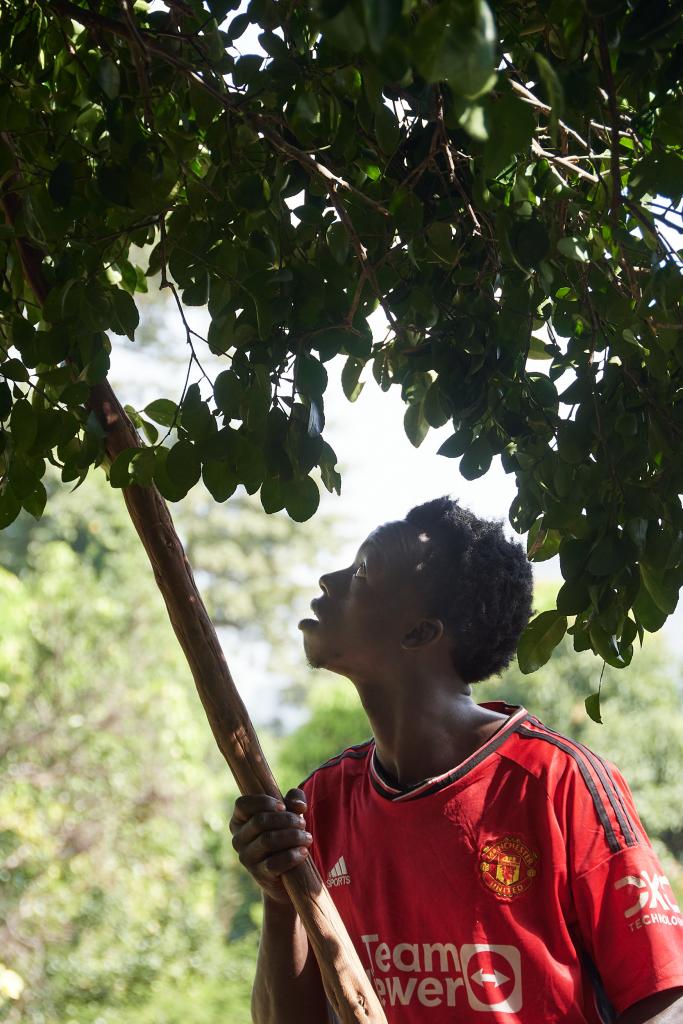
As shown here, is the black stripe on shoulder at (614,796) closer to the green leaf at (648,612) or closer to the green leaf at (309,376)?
the green leaf at (648,612)

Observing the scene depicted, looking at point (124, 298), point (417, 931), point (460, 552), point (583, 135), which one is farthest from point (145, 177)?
point (417, 931)

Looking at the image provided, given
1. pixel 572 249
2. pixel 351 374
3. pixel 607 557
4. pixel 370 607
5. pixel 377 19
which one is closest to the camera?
pixel 377 19

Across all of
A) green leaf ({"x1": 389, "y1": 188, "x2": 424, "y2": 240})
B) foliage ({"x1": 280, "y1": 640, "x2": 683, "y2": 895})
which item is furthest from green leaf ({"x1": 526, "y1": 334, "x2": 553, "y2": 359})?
foliage ({"x1": 280, "y1": 640, "x2": 683, "y2": 895})

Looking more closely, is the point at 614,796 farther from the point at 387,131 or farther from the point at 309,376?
the point at 387,131

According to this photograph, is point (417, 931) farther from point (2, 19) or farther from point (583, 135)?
point (2, 19)

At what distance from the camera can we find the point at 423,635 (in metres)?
1.62

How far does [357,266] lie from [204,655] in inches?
17.9

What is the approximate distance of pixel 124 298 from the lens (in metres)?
1.10

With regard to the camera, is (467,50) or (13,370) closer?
(467,50)

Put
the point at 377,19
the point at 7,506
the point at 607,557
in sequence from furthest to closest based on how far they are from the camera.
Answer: the point at 7,506 → the point at 607,557 → the point at 377,19

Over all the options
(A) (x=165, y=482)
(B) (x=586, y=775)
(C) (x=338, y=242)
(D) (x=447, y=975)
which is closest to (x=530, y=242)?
(C) (x=338, y=242)

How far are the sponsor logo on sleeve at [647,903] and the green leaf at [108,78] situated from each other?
3.26 ft

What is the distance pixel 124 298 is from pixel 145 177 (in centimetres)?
16

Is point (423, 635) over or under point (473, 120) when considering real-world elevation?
over
